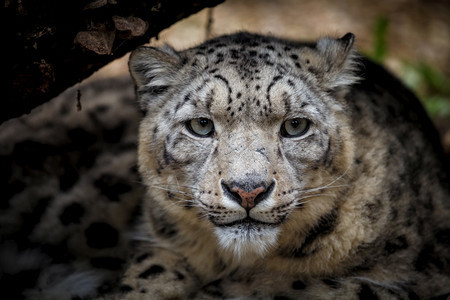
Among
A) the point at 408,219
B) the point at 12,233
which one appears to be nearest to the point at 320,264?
the point at 408,219

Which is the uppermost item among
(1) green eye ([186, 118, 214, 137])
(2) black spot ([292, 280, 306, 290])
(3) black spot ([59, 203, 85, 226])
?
(1) green eye ([186, 118, 214, 137])

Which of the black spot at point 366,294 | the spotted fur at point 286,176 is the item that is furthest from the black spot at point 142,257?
the black spot at point 366,294

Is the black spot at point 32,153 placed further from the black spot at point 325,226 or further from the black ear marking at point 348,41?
the black ear marking at point 348,41

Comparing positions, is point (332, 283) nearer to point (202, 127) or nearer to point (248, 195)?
point (248, 195)

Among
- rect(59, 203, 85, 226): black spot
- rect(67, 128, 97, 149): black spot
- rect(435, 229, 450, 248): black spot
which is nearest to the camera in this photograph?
rect(435, 229, 450, 248): black spot

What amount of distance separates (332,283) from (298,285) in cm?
22

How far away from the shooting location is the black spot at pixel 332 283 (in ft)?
13.2

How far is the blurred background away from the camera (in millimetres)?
8406

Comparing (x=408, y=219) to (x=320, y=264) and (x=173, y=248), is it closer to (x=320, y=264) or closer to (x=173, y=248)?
(x=320, y=264)

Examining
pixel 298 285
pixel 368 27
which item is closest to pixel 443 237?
pixel 298 285

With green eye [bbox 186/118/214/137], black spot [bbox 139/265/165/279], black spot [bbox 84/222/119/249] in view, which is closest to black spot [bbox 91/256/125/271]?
black spot [bbox 84/222/119/249]

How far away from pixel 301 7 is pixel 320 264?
21.5 ft

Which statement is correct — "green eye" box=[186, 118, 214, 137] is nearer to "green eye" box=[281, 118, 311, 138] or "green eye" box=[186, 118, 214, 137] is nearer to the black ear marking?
"green eye" box=[281, 118, 311, 138]

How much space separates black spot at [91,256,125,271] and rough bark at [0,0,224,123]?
5.59 ft
